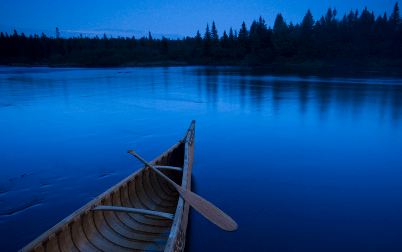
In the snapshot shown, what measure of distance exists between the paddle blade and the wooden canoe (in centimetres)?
14

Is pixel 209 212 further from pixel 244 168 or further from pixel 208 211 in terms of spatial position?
pixel 244 168

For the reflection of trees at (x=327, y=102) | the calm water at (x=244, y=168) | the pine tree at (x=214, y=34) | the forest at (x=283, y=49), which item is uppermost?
the pine tree at (x=214, y=34)

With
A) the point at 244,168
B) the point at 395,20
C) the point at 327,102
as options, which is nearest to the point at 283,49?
the point at 395,20

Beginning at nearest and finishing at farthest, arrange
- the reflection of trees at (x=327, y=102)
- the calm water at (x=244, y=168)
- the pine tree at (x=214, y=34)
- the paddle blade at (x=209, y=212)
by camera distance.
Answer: the paddle blade at (x=209, y=212) < the calm water at (x=244, y=168) < the reflection of trees at (x=327, y=102) < the pine tree at (x=214, y=34)

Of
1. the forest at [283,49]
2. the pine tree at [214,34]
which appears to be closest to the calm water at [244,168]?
the forest at [283,49]

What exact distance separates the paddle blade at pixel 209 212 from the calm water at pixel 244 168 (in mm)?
498

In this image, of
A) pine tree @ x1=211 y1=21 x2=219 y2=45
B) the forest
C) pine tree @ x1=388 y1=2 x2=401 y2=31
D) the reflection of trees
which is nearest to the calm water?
the reflection of trees

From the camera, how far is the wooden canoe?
2805 millimetres

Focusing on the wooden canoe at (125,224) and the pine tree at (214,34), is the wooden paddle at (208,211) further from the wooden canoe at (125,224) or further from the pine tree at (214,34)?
the pine tree at (214,34)

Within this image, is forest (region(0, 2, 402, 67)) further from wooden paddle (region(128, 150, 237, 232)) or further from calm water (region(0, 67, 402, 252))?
wooden paddle (region(128, 150, 237, 232))

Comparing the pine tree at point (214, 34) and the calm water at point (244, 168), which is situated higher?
the pine tree at point (214, 34)

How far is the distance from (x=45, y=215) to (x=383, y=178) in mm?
6809

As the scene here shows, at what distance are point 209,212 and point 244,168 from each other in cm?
287

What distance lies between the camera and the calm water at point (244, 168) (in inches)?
167
